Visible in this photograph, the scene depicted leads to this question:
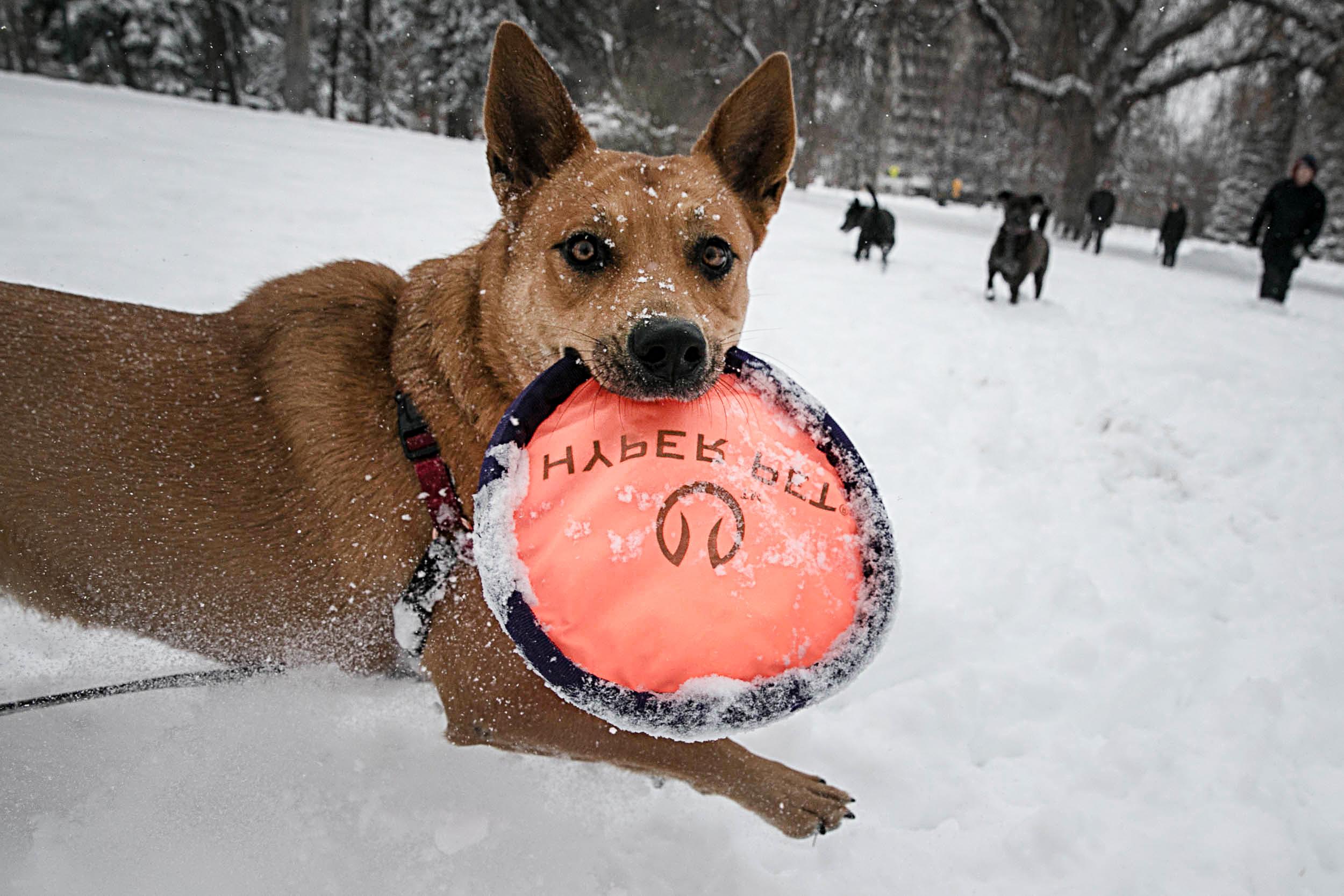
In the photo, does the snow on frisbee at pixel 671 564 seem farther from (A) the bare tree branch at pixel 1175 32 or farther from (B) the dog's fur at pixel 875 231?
(A) the bare tree branch at pixel 1175 32

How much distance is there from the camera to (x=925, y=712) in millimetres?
2844

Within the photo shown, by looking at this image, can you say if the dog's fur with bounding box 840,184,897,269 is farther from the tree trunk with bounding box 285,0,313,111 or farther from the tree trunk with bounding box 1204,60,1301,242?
the tree trunk with bounding box 285,0,313,111

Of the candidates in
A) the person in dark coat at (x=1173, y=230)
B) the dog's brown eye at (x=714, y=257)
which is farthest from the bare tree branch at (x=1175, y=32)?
the dog's brown eye at (x=714, y=257)

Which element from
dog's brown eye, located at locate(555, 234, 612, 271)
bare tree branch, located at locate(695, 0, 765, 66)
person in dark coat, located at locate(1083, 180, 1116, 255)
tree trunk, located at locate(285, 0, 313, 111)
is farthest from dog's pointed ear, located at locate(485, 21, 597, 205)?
bare tree branch, located at locate(695, 0, 765, 66)

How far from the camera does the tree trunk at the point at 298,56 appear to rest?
2191 cm

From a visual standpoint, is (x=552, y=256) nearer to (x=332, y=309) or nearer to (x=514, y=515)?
(x=332, y=309)

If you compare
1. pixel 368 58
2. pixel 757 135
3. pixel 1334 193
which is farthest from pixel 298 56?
pixel 1334 193

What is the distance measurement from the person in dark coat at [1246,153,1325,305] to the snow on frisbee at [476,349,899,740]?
16493 millimetres

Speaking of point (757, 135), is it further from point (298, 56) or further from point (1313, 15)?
point (298, 56)

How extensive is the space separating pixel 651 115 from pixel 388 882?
108 ft

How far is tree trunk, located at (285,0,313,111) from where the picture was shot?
21906mm

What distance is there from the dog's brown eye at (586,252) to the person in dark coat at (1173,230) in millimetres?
21781

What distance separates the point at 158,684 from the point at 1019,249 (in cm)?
1160

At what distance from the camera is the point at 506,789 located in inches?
93.0
